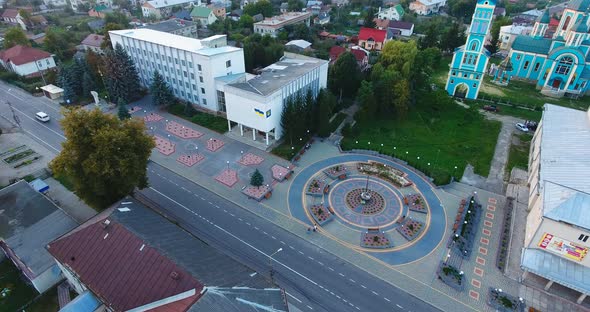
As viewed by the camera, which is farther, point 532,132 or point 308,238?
point 532,132

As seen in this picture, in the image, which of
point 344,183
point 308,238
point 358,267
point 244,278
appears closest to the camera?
point 244,278

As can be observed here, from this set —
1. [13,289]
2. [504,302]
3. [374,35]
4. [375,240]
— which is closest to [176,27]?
[374,35]

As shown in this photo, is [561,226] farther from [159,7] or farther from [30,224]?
[159,7]

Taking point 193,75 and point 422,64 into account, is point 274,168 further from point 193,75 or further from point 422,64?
point 422,64

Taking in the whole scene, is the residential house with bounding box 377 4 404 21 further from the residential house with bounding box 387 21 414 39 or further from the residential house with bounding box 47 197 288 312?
the residential house with bounding box 47 197 288 312

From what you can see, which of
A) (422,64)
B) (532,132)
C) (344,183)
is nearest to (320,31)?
(422,64)

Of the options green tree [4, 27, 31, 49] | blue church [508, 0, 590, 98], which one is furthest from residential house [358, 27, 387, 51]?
green tree [4, 27, 31, 49]
